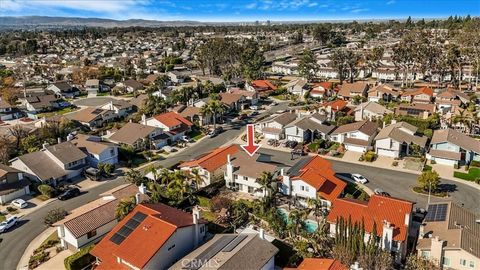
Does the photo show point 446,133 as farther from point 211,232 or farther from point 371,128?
point 211,232

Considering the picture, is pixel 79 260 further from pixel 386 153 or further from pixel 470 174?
A: pixel 470 174

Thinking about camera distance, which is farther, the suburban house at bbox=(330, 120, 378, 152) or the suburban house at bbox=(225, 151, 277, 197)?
the suburban house at bbox=(330, 120, 378, 152)

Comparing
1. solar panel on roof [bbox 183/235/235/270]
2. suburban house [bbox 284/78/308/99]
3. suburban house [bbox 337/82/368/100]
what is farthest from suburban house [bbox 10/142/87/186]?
suburban house [bbox 337/82/368/100]

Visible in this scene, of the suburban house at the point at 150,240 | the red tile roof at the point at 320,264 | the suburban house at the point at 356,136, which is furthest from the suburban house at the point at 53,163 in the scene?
the suburban house at the point at 356,136

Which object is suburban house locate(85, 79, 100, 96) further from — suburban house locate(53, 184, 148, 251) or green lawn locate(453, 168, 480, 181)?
green lawn locate(453, 168, 480, 181)

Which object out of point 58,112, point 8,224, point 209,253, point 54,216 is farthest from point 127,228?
point 58,112

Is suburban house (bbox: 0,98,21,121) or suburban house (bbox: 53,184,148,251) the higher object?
suburban house (bbox: 0,98,21,121)
